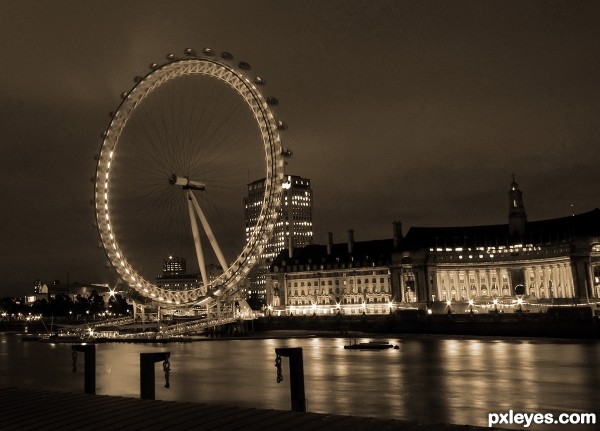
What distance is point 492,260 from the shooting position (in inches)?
3649

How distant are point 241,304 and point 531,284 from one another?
4309 cm

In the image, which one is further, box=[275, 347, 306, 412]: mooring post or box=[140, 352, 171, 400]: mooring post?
box=[140, 352, 171, 400]: mooring post

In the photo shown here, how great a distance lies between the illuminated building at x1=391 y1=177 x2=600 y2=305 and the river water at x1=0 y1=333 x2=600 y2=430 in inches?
1738

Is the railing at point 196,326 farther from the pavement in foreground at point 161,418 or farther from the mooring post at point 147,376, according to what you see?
the pavement in foreground at point 161,418

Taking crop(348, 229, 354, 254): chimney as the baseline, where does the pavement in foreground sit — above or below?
below

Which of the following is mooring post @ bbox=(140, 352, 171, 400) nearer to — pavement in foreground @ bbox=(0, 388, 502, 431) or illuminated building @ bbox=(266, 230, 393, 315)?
→ pavement in foreground @ bbox=(0, 388, 502, 431)

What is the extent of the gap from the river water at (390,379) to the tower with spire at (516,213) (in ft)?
181

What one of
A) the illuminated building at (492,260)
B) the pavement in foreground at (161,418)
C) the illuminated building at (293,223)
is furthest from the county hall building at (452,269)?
the pavement in foreground at (161,418)

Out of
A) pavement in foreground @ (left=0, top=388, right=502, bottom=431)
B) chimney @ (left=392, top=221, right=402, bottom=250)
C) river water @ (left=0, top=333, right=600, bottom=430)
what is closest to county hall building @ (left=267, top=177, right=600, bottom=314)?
chimney @ (left=392, top=221, right=402, bottom=250)

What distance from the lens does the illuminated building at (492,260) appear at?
84062 mm

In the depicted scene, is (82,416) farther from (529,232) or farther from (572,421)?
(529,232)

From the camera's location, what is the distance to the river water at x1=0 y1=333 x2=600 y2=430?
61.8ft

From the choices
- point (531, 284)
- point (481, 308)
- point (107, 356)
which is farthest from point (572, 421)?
point (531, 284)

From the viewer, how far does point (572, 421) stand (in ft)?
52.5
